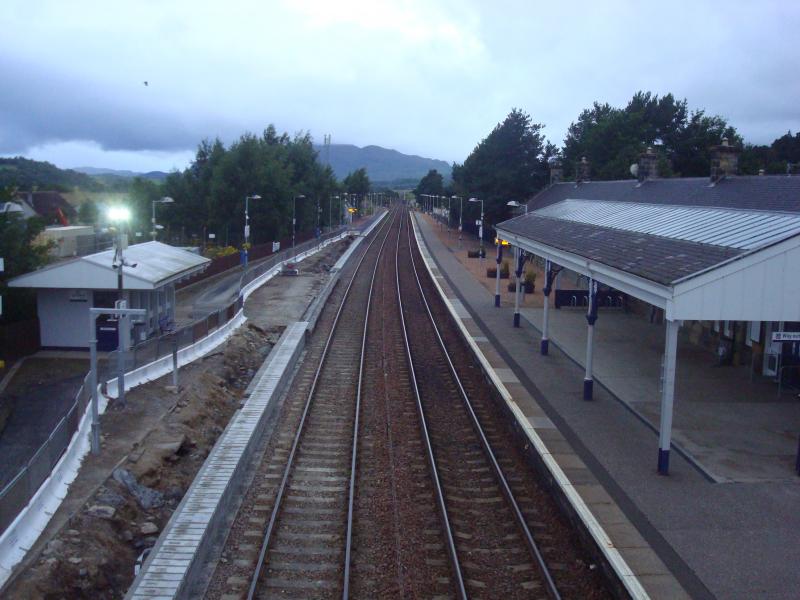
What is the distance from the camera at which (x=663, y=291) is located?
1213 centimetres

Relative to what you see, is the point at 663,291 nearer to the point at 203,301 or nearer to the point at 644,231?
the point at 644,231

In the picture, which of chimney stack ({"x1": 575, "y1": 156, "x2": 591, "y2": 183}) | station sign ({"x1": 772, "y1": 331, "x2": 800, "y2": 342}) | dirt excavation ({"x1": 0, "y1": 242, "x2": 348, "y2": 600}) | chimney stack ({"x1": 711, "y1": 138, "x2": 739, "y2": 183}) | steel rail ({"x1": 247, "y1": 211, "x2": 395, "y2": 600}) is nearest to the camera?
dirt excavation ({"x1": 0, "y1": 242, "x2": 348, "y2": 600})

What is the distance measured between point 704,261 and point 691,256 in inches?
33.2

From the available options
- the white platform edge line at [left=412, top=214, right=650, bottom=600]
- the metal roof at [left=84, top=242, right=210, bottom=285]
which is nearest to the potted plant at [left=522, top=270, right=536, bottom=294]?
the metal roof at [left=84, top=242, right=210, bottom=285]

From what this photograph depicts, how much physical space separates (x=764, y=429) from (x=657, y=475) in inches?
155

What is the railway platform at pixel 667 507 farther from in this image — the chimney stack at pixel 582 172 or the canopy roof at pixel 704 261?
the chimney stack at pixel 582 172

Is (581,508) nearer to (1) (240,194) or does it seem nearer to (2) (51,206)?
(1) (240,194)

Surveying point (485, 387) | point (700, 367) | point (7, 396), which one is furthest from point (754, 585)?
point (7, 396)

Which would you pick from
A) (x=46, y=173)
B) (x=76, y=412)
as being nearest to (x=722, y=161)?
(x=76, y=412)

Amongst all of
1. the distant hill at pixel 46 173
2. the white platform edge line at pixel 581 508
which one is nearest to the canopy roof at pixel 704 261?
the white platform edge line at pixel 581 508

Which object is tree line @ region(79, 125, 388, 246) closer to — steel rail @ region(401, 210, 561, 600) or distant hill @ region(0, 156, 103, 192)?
steel rail @ region(401, 210, 561, 600)

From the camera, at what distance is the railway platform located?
890 centimetres

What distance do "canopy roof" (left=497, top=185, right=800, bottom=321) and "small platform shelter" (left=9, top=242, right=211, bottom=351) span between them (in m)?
11.5

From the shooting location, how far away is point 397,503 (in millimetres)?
11828
